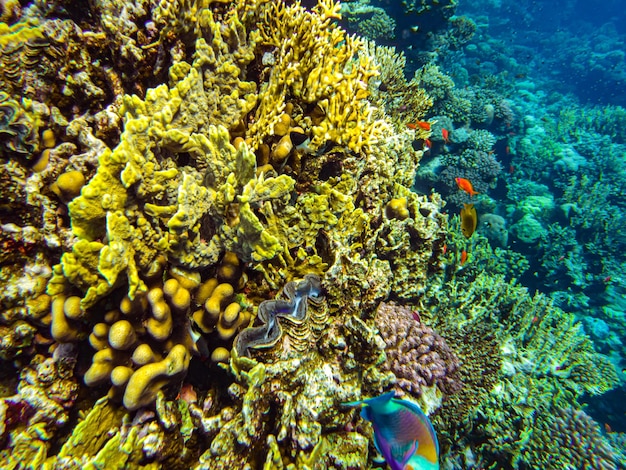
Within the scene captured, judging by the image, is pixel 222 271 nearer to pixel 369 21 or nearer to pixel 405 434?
pixel 405 434

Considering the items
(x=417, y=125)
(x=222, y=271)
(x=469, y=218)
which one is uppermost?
(x=417, y=125)

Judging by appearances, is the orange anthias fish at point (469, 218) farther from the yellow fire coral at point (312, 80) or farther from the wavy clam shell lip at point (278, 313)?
the wavy clam shell lip at point (278, 313)

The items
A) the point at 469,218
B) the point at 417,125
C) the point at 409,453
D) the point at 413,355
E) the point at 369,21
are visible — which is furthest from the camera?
the point at 369,21

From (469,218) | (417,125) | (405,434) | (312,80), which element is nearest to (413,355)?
(405,434)

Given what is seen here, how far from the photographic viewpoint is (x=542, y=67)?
81.6 ft

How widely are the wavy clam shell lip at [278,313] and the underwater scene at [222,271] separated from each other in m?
0.01

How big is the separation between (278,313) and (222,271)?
1.43 feet

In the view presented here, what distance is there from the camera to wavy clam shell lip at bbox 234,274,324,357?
5.86 feet

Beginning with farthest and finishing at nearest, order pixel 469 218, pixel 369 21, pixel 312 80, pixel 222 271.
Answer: pixel 369 21 → pixel 469 218 → pixel 312 80 → pixel 222 271

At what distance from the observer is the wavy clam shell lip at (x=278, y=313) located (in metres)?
1.79

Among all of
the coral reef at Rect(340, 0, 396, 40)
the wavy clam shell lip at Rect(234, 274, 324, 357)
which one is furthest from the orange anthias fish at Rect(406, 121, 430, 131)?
the coral reef at Rect(340, 0, 396, 40)

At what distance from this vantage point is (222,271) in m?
1.91

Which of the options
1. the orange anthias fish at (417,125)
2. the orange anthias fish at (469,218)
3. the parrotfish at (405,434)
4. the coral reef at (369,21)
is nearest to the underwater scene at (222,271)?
the parrotfish at (405,434)

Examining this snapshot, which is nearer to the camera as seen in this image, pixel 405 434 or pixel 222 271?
pixel 405 434
